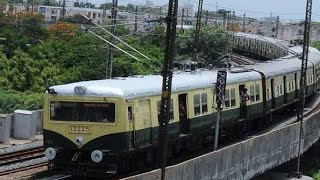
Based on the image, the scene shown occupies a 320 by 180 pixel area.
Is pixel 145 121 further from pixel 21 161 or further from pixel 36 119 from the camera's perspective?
pixel 36 119

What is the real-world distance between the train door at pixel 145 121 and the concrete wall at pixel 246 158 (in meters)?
1.33

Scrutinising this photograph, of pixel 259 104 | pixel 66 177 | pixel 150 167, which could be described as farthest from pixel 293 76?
pixel 66 177

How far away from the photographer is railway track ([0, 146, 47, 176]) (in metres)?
18.4

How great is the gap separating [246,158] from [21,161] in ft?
23.8

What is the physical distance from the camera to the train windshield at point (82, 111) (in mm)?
16156

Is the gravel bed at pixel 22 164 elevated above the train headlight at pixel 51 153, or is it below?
below

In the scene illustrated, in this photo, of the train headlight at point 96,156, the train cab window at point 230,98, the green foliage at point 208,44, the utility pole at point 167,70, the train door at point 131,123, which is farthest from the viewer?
the green foliage at point 208,44

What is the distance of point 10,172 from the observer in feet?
57.8

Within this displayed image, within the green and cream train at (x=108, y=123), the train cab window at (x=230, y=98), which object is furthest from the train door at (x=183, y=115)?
the train cab window at (x=230, y=98)

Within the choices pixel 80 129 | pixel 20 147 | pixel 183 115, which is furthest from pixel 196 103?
pixel 20 147

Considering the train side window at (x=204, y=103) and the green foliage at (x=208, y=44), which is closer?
the train side window at (x=204, y=103)

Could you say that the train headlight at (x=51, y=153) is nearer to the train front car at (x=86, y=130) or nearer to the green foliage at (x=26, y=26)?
the train front car at (x=86, y=130)

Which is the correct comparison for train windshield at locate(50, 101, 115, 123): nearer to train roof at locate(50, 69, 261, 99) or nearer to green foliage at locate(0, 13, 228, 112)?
train roof at locate(50, 69, 261, 99)

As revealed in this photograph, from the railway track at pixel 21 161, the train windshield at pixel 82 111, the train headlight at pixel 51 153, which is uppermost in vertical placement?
the train windshield at pixel 82 111
